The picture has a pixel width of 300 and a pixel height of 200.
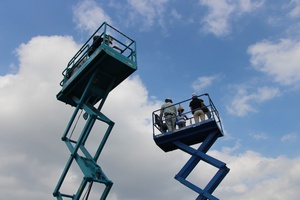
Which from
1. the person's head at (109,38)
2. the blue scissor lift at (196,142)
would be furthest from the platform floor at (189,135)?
the person's head at (109,38)

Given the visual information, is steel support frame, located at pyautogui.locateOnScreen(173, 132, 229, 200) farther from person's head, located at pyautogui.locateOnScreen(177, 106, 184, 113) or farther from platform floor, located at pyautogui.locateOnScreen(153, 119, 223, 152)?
person's head, located at pyautogui.locateOnScreen(177, 106, 184, 113)

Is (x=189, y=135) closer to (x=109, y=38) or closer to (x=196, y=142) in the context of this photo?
(x=196, y=142)

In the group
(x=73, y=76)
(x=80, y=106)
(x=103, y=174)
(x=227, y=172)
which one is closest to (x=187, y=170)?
(x=227, y=172)

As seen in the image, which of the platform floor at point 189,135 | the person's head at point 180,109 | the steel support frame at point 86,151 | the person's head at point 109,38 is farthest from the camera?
the person's head at point 180,109

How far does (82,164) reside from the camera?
1423cm

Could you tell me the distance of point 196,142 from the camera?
16.1 m

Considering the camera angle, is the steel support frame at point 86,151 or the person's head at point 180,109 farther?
the person's head at point 180,109

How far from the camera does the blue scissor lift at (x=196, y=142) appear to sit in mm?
14328

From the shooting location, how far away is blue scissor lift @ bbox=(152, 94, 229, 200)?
14328mm

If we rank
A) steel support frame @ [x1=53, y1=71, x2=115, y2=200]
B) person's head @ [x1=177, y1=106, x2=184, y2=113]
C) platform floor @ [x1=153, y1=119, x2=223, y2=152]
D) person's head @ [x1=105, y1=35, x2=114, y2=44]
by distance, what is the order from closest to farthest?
steel support frame @ [x1=53, y1=71, x2=115, y2=200] → platform floor @ [x1=153, y1=119, x2=223, y2=152] → person's head @ [x1=105, y1=35, x2=114, y2=44] → person's head @ [x1=177, y1=106, x2=184, y2=113]

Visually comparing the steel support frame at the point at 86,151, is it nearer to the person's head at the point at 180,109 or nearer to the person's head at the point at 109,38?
the person's head at the point at 109,38

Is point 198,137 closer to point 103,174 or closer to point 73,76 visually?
point 103,174

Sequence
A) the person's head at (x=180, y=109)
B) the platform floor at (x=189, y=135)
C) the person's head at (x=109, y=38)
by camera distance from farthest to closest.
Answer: the person's head at (x=180, y=109) < the person's head at (x=109, y=38) < the platform floor at (x=189, y=135)

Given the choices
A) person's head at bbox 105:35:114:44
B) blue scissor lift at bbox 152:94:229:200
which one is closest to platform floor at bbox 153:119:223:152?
blue scissor lift at bbox 152:94:229:200
